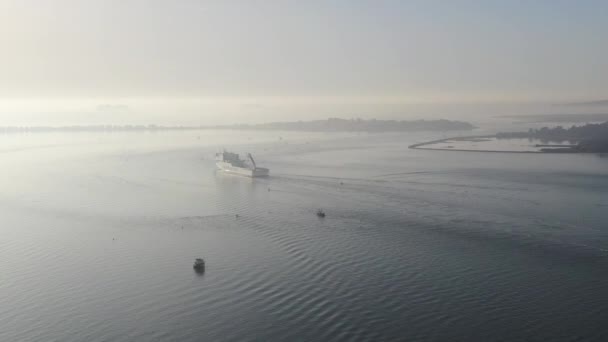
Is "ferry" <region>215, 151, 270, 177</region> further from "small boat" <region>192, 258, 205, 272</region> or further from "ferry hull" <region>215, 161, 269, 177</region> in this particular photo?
"small boat" <region>192, 258, 205, 272</region>

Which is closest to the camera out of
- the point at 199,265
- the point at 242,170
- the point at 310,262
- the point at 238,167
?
the point at 199,265

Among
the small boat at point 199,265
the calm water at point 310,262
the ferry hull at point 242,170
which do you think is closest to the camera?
the calm water at point 310,262

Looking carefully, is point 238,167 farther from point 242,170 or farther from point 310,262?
point 310,262

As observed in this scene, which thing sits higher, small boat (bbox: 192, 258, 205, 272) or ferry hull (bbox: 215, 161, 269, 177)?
ferry hull (bbox: 215, 161, 269, 177)

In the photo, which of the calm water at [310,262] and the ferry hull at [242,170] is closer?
the calm water at [310,262]

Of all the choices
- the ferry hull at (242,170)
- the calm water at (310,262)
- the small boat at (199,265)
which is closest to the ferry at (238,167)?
the ferry hull at (242,170)

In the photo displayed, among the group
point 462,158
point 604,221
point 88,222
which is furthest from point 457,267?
point 462,158

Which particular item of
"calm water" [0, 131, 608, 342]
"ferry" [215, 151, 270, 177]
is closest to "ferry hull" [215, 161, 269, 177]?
"ferry" [215, 151, 270, 177]

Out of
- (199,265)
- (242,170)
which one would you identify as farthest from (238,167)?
(199,265)

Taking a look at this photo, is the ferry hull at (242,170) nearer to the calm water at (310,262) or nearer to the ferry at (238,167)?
the ferry at (238,167)
